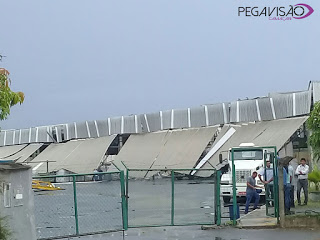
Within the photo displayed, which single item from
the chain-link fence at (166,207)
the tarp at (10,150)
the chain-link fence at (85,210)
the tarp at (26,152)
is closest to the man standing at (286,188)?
the chain-link fence at (166,207)

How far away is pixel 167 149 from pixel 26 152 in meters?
27.4

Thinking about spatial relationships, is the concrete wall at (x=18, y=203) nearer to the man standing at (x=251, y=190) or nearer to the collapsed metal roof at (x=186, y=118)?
the man standing at (x=251, y=190)

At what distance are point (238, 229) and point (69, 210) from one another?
793cm

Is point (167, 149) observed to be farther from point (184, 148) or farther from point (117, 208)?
point (117, 208)

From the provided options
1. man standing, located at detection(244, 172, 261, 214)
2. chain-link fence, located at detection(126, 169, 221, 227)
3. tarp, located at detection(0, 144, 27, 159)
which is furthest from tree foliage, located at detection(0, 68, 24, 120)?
tarp, located at detection(0, 144, 27, 159)

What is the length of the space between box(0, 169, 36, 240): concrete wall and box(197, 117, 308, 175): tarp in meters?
43.1

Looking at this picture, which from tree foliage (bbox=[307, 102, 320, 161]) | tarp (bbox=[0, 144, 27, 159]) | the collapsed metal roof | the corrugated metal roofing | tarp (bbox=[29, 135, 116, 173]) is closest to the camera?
tree foliage (bbox=[307, 102, 320, 161])

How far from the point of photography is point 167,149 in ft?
214

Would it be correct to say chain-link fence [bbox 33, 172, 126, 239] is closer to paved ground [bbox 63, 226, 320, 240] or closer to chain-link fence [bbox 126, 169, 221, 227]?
paved ground [bbox 63, 226, 320, 240]

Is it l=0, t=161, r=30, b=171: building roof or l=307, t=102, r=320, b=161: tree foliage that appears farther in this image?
l=307, t=102, r=320, b=161: tree foliage

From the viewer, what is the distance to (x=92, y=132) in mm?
78625

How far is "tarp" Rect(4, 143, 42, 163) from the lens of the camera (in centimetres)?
8200

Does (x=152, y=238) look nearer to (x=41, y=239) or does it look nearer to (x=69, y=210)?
(x=41, y=239)

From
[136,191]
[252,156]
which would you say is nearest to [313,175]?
[252,156]
